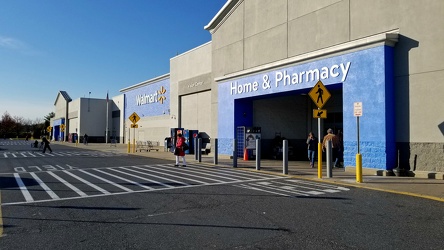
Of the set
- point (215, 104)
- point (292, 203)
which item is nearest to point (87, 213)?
point (292, 203)

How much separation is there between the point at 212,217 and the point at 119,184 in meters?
5.21

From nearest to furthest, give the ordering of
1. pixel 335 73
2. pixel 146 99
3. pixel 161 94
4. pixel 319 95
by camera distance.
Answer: pixel 319 95 < pixel 335 73 < pixel 161 94 < pixel 146 99

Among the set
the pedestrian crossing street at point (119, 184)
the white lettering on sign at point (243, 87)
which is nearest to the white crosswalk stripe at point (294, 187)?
the pedestrian crossing street at point (119, 184)

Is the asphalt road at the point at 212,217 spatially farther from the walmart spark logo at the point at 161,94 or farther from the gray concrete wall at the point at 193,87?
the walmart spark logo at the point at 161,94

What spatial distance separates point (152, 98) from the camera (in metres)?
42.1

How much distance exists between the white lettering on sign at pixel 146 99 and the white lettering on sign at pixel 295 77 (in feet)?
68.0

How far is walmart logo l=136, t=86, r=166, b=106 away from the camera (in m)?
38.9

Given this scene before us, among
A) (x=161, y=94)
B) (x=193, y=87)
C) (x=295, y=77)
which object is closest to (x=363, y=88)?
(x=295, y=77)

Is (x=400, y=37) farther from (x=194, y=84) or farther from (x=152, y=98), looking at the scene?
(x=152, y=98)

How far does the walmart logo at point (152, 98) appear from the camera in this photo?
38.9m

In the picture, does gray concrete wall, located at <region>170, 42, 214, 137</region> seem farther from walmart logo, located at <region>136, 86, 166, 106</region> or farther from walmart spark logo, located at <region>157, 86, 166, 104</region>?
walmart logo, located at <region>136, 86, 166, 106</region>

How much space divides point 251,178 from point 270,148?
10.1m

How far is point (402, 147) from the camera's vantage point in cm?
1354

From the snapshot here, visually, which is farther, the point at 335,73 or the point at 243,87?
the point at 243,87
